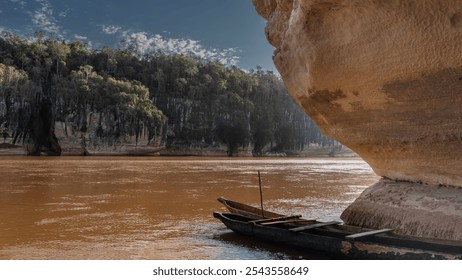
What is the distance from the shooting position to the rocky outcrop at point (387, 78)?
4.36 meters

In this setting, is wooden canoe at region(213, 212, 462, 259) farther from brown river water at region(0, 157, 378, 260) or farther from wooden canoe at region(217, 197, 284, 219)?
wooden canoe at region(217, 197, 284, 219)

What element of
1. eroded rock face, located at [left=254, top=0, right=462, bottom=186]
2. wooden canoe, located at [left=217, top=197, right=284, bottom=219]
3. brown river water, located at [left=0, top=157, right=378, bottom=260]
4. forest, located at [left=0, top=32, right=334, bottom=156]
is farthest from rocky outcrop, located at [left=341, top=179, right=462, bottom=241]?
forest, located at [left=0, top=32, right=334, bottom=156]

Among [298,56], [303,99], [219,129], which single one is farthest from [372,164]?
[219,129]

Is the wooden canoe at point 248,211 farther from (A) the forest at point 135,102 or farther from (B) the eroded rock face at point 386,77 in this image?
(A) the forest at point 135,102

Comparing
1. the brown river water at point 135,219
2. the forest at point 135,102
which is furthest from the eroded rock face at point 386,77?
the forest at point 135,102

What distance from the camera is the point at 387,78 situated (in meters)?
4.98

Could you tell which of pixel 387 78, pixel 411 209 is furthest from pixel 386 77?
pixel 411 209

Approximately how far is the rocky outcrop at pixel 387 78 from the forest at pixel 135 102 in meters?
41.6

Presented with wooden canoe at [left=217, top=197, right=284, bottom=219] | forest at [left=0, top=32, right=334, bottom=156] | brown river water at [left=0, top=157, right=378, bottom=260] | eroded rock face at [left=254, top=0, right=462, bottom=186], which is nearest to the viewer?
eroded rock face at [left=254, top=0, right=462, bottom=186]

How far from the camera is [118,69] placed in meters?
Result: 53.6

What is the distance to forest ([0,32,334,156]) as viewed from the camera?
44.0 m

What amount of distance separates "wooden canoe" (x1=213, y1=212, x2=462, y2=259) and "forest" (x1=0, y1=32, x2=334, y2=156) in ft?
136

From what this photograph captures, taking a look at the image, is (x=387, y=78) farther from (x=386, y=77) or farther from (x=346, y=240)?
(x=346, y=240)

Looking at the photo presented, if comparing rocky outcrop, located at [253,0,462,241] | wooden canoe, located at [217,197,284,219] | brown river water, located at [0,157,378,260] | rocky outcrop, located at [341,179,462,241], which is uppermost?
rocky outcrop, located at [253,0,462,241]
